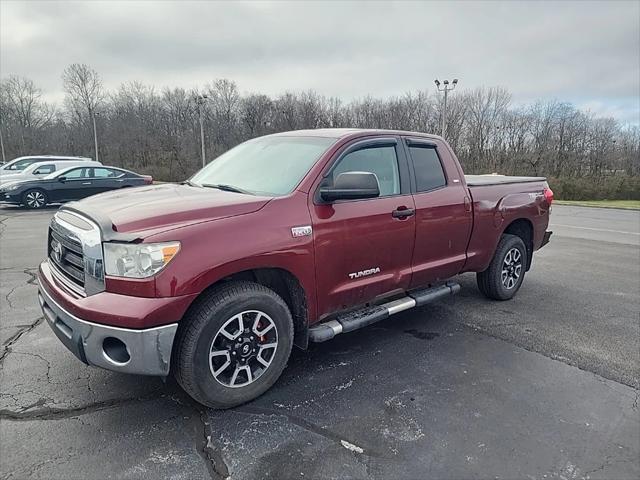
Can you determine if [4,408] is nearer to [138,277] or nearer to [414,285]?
[138,277]

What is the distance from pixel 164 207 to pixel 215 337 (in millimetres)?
934

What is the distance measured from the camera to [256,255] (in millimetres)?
2850

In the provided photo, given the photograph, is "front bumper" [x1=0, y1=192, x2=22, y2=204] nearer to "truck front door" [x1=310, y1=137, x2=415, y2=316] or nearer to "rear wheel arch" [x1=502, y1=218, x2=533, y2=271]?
"truck front door" [x1=310, y1=137, x2=415, y2=316]

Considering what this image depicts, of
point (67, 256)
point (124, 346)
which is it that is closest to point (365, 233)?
point (124, 346)

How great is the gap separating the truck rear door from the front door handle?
0.10 m

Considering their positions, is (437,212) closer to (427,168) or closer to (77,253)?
(427,168)

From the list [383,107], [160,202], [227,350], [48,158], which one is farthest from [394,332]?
[383,107]

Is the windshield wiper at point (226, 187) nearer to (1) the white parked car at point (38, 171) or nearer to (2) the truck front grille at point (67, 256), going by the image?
(2) the truck front grille at point (67, 256)

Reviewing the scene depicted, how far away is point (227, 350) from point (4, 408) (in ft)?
5.12

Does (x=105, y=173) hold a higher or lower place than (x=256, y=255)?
higher

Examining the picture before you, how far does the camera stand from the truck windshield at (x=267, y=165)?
11.1ft

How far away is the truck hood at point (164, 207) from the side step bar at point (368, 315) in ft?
3.57

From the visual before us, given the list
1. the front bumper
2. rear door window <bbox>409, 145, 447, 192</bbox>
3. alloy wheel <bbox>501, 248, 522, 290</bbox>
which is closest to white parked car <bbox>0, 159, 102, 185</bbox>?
the front bumper

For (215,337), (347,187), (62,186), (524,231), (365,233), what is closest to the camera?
(215,337)
